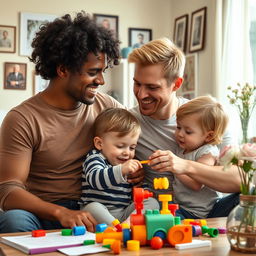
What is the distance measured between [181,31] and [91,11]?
3.35 ft

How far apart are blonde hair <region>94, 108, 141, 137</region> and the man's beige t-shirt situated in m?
Result: 0.12

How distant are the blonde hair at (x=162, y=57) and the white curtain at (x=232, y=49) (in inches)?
83.7

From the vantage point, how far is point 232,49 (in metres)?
4.64

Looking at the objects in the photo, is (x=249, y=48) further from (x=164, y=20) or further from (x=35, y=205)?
(x=35, y=205)

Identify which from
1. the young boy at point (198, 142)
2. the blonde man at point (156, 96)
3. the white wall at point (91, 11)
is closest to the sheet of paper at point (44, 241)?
the young boy at point (198, 142)

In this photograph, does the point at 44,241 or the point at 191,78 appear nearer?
the point at 44,241

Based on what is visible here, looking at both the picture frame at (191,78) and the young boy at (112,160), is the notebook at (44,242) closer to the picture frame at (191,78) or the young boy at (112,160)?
the young boy at (112,160)

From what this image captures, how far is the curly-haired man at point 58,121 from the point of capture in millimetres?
2230

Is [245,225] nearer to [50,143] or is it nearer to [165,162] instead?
[165,162]

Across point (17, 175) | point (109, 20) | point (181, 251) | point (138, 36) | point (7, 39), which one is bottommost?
point (181, 251)

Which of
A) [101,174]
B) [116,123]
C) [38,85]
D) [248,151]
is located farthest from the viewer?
[38,85]

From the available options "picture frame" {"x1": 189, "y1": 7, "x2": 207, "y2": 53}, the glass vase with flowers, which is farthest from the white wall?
the glass vase with flowers

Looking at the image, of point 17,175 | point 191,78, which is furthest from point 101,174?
point 191,78

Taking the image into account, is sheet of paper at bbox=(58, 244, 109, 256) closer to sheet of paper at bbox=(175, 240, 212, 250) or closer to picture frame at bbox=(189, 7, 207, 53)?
sheet of paper at bbox=(175, 240, 212, 250)
